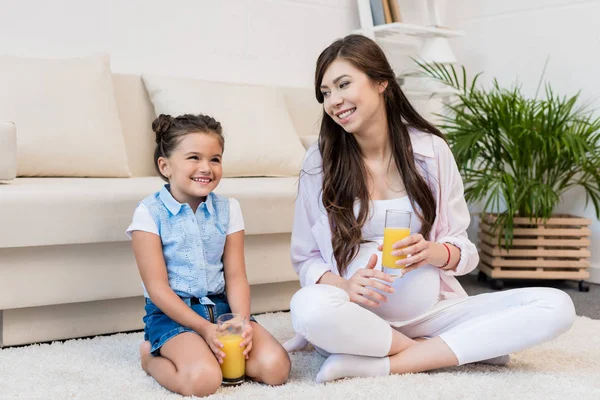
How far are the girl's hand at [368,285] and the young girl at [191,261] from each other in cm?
22

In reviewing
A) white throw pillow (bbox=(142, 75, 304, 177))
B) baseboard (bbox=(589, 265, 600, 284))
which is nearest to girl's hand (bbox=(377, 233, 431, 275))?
white throw pillow (bbox=(142, 75, 304, 177))

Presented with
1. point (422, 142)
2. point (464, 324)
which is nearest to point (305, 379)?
point (464, 324)

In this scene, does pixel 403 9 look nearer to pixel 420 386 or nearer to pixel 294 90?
pixel 294 90

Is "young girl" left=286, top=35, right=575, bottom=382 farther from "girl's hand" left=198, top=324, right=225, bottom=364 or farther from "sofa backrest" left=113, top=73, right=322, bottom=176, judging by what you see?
"sofa backrest" left=113, top=73, right=322, bottom=176

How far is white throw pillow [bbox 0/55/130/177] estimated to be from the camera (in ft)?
7.82

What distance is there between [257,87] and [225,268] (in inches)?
58.3

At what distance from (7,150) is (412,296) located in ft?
3.90

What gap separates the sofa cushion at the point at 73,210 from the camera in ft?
6.05

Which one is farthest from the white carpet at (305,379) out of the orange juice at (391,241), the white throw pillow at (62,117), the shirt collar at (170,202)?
the white throw pillow at (62,117)

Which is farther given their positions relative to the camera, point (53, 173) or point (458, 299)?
point (53, 173)

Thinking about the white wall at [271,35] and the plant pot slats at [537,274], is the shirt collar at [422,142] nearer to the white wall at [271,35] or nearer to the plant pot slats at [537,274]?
the plant pot slats at [537,274]

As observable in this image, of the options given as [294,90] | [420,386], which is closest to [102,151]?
[294,90]

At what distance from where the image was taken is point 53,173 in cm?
244

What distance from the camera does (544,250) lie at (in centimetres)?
308
